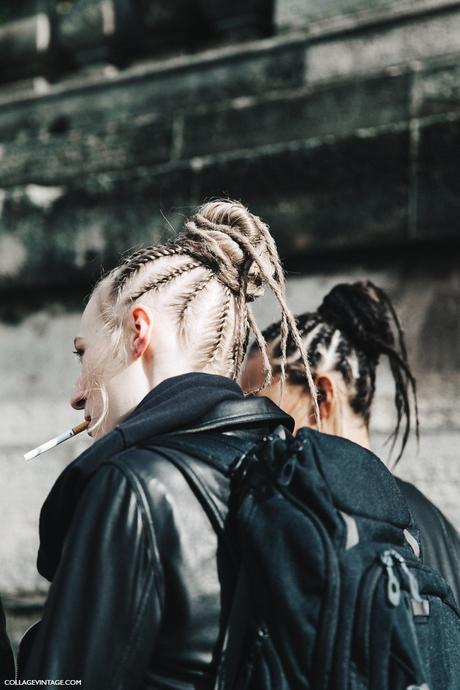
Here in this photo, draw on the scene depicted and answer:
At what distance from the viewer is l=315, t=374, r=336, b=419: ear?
2518 millimetres

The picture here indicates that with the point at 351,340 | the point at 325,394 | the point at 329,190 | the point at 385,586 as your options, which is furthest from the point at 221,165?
the point at 385,586

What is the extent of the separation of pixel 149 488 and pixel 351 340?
1354mm

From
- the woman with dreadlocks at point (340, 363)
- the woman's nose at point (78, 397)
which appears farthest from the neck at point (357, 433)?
the woman's nose at point (78, 397)

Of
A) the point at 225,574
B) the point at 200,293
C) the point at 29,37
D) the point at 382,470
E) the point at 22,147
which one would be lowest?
the point at 225,574

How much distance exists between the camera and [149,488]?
1414 millimetres

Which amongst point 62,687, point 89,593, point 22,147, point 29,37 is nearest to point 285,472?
point 89,593

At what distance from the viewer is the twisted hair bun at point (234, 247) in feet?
6.13

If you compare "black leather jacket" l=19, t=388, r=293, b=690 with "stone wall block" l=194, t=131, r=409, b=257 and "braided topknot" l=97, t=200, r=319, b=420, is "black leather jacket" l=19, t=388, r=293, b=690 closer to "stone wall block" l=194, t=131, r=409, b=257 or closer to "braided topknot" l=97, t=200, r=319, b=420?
"braided topknot" l=97, t=200, r=319, b=420

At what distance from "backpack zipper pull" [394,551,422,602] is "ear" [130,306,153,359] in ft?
1.93

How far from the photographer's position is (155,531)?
1408mm

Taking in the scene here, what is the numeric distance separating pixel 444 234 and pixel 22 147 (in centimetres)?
183

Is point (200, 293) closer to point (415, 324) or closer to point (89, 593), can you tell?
point (89, 593)

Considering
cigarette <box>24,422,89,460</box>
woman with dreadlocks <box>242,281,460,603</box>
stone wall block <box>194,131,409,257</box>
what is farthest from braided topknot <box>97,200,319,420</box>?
stone wall block <box>194,131,409,257</box>

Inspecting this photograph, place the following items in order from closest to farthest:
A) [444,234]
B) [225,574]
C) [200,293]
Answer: [225,574], [200,293], [444,234]
